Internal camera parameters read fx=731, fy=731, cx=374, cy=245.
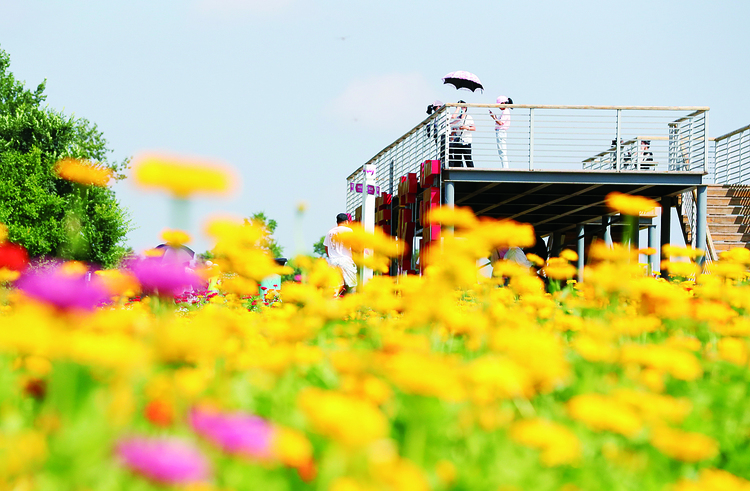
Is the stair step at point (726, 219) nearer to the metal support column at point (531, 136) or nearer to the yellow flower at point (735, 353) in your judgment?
the metal support column at point (531, 136)

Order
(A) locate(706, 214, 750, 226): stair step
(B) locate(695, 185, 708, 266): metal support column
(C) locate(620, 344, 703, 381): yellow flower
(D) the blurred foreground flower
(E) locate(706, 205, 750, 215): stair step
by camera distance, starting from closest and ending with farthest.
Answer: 1. (C) locate(620, 344, 703, 381): yellow flower
2. (D) the blurred foreground flower
3. (B) locate(695, 185, 708, 266): metal support column
4. (A) locate(706, 214, 750, 226): stair step
5. (E) locate(706, 205, 750, 215): stair step

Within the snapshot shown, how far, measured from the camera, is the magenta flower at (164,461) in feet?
3.24

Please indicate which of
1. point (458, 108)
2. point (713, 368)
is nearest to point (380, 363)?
point (713, 368)

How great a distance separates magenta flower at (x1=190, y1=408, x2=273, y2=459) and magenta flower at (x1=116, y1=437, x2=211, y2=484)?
0.07 m

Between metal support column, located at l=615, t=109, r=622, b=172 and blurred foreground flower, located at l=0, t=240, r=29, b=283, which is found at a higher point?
metal support column, located at l=615, t=109, r=622, b=172

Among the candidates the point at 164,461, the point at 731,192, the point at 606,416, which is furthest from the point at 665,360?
the point at 731,192

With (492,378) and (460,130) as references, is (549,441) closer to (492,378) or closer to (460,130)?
(492,378)

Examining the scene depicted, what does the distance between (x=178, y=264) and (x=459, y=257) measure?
76 cm

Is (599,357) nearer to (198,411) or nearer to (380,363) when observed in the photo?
(380,363)

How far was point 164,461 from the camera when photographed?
1.01 meters

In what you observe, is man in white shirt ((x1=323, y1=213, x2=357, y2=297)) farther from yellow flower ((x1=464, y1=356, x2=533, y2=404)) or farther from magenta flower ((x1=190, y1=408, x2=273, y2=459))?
magenta flower ((x1=190, y1=408, x2=273, y2=459))

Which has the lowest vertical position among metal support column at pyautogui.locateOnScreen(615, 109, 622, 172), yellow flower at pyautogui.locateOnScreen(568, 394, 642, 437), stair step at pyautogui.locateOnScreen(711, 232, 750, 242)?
yellow flower at pyautogui.locateOnScreen(568, 394, 642, 437)

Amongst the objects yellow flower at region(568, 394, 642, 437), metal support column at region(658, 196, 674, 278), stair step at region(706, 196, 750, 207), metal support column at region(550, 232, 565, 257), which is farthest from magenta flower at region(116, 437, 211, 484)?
metal support column at region(550, 232, 565, 257)

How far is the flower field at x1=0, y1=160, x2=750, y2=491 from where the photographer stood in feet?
3.86
